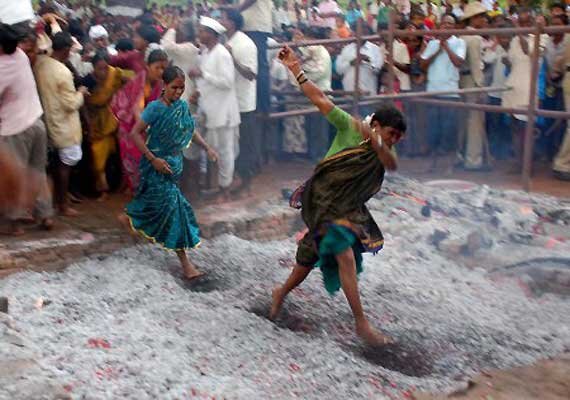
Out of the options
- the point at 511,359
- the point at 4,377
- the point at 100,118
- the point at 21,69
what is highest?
the point at 21,69

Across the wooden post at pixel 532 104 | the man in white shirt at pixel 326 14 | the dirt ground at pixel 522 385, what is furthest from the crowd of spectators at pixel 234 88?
the dirt ground at pixel 522 385

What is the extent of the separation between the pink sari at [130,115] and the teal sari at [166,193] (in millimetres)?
910

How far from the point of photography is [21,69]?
19.1ft

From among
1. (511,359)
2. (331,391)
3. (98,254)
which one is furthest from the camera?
(98,254)

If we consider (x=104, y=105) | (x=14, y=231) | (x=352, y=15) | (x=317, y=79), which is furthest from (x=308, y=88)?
(x=352, y=15)

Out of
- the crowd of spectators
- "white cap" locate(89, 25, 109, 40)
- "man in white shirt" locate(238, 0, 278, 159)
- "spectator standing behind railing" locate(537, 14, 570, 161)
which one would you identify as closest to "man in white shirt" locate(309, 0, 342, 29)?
the crowd of spectators

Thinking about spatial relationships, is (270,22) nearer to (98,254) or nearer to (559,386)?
(98,254)

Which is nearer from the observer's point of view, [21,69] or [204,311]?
[204,311]

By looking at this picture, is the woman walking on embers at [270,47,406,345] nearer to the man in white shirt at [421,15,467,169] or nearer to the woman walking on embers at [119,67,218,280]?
the woman walking on embers at [119,67,218,280]

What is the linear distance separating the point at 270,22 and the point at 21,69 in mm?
3435

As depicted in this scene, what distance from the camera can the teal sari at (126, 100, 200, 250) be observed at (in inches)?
223

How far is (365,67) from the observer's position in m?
10.0

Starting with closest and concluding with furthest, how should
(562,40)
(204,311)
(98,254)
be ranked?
(204,311)
(98,254)
(562,40)

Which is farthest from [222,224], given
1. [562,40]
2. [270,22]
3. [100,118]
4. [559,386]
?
[562,40]
